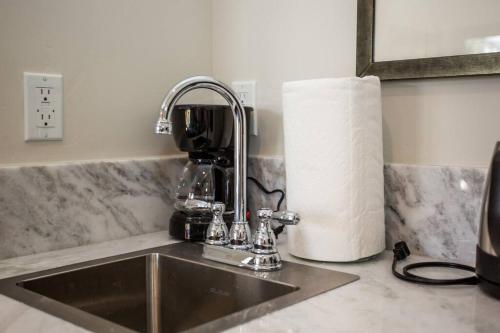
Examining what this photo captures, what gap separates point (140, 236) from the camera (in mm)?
1240

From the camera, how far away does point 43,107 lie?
3.52 ft

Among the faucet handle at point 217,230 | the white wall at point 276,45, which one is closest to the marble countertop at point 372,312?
the faucet handle at point 217,230

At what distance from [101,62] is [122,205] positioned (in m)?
0.31

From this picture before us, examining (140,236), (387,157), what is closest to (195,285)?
(140,236)

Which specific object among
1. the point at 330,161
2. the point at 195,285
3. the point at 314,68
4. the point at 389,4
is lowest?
the point at 195,285

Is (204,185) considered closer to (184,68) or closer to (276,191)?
(276,191)

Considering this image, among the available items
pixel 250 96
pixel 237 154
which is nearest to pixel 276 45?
pixel 250 96

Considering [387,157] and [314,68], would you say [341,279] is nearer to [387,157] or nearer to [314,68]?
[387,157]

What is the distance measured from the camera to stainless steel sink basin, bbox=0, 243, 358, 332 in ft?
2.97

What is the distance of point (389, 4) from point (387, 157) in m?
0.29

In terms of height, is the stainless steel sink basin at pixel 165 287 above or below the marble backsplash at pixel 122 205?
below

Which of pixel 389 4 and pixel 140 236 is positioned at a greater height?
pixel 389 4

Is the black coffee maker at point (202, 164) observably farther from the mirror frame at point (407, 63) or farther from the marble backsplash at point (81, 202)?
the mirror frame at point (407, 63)

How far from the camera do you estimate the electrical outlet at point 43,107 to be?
3.45ft
